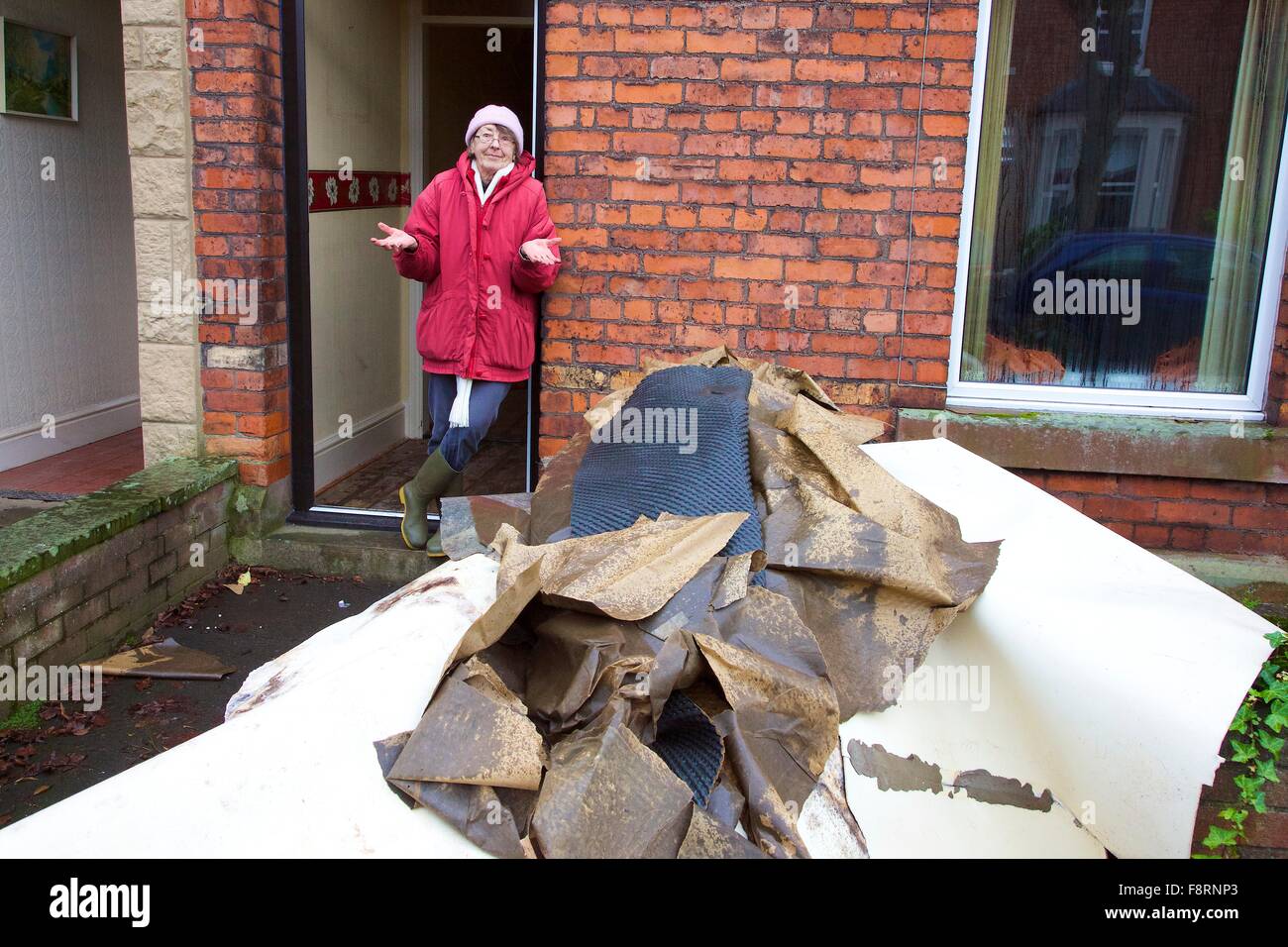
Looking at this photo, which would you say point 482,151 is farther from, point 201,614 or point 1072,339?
point 1072,339

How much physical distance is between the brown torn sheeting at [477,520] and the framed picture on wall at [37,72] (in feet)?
12.8

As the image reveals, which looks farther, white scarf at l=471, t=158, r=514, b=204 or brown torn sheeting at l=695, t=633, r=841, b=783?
white scarf at l=471, t=158, r=514, b=204

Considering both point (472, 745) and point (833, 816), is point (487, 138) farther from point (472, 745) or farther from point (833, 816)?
point (833, 816)

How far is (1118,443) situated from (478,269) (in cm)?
283

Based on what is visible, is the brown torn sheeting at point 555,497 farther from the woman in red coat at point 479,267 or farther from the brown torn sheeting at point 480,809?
the woman in red coat at point 479,267

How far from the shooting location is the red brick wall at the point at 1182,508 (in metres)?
4.74

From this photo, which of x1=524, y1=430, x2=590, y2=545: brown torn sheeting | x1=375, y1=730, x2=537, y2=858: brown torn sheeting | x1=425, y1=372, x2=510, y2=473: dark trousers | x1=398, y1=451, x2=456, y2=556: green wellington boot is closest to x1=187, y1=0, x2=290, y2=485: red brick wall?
x1=398, y1=451, x2=456, y2=556: green wellington boot

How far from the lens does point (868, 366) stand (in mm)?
4809

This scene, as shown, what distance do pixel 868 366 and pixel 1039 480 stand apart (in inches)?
35.4

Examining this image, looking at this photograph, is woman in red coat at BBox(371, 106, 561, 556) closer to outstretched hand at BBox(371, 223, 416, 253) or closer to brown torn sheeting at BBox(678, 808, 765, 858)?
outstretched hand at BBox(371, 223, 416, 253)

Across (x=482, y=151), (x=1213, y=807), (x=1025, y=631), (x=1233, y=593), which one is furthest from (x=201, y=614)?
(x=1233, y=593)

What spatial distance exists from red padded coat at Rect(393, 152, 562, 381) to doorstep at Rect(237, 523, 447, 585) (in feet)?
2.99

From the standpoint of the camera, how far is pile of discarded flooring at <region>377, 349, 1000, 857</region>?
84.1 inches
